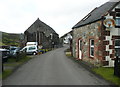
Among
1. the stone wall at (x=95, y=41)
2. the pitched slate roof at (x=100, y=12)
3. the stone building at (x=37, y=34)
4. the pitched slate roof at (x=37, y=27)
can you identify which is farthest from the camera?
the pitched slate roof at (x=37, y=27)

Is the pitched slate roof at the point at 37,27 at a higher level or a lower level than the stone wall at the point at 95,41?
higher

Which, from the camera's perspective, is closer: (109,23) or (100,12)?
(109,23)

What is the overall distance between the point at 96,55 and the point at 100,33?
1937 mm

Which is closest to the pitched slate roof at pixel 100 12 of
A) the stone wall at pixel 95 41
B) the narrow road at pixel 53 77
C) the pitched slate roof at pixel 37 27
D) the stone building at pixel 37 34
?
the stone wall at pixel 95 41

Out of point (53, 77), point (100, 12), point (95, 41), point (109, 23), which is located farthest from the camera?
point (100, 12)

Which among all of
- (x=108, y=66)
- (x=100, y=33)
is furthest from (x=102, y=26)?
(x=108, y=66)

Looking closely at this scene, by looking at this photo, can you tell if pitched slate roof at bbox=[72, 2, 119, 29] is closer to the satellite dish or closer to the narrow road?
the satellite dish

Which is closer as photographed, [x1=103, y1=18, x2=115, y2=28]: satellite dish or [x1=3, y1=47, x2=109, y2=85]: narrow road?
[x1=3, y1=47, x2=109, y2=85]: narrow road

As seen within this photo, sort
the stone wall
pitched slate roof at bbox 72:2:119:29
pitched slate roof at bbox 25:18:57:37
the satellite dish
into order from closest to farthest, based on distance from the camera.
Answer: the satellite dish, the stone wall, pitched slate roof at bbox 72:2:119:29, pitched slate roof at bbox 25:18:57:37

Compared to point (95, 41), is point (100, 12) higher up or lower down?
higher up

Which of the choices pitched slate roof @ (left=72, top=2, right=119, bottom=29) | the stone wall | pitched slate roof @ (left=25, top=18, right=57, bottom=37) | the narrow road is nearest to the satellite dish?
the stone wall

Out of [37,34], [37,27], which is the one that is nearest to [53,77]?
[37,34]

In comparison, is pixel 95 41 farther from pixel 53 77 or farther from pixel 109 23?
pixel 53 77

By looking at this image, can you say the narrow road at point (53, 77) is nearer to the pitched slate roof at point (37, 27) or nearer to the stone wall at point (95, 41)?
the stone wall at point (95, 41)
